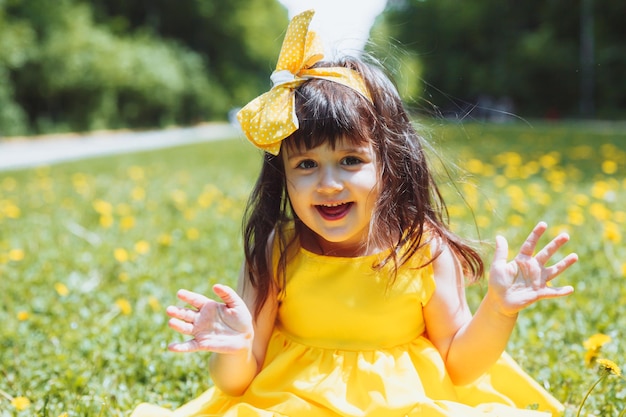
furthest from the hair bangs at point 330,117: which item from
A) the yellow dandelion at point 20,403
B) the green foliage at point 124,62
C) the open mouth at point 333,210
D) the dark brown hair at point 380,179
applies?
the green foliage at point 124,62

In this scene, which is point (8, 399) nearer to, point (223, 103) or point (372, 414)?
point (372, 414)

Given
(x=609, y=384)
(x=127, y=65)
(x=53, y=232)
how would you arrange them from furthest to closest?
(x=127, y=65)
(x=53, y=232)
(x=609, y=384)

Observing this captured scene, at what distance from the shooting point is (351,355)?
179 cm

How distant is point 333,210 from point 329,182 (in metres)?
0.10

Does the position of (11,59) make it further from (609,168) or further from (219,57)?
(219,57)

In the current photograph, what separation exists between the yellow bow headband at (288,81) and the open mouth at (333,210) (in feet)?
0.59

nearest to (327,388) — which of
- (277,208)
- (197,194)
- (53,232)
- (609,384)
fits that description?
(277,208)

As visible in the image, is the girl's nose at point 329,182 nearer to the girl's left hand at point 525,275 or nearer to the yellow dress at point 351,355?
the yellow dress at point 351,355

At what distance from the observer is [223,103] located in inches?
1278

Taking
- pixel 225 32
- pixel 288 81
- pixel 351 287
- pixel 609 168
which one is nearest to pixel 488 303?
pixel 351 287

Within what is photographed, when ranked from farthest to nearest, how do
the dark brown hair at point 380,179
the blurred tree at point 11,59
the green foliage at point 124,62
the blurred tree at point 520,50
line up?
the blurred tree at point 520,50 → the green foliage at point 124,62 → the blurred tree at point 11,59 → the dark brown hair at point 380,179

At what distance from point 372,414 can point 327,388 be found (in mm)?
123

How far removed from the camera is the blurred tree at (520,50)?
2705 centimetres

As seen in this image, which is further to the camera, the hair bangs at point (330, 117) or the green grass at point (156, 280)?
the green grass at point (156, 280)
